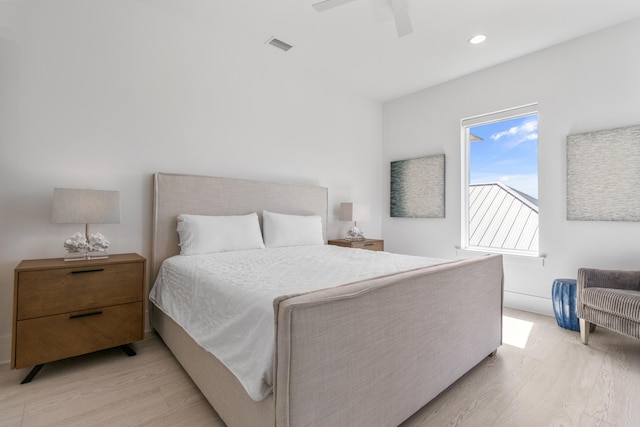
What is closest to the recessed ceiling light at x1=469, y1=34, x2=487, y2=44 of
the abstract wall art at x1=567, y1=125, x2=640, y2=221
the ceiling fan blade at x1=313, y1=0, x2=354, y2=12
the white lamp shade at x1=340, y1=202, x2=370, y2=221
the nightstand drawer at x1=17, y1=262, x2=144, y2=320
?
the abstract wall art at x1=567, y1=125, x2=640, y2=221

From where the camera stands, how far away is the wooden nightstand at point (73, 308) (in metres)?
1.81

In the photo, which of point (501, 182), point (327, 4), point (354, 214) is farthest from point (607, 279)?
point (327, 4)

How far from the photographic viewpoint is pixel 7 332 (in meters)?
2.10

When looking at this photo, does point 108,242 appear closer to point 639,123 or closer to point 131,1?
point 131,1

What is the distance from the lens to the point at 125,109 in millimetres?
2527

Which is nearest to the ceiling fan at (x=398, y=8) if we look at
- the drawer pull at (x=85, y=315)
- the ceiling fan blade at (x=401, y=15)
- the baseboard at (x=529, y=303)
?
the ceiling fan blade at (x=401, y=15)

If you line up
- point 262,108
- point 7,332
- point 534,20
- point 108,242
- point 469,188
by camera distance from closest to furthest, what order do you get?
point 7,332, point 108,242, point 534,20, point 262,108, point 469,188

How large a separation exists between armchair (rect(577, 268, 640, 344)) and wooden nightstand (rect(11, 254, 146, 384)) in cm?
340

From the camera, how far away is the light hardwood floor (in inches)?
60.9

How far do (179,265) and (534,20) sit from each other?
3636 mm

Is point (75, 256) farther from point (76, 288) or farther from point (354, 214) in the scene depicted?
point (354, 214)

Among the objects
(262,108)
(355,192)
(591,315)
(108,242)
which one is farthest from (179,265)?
(591,315)

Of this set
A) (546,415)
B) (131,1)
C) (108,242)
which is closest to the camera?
(546,415)

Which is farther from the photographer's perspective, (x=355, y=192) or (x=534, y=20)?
(x=355, y=192)
